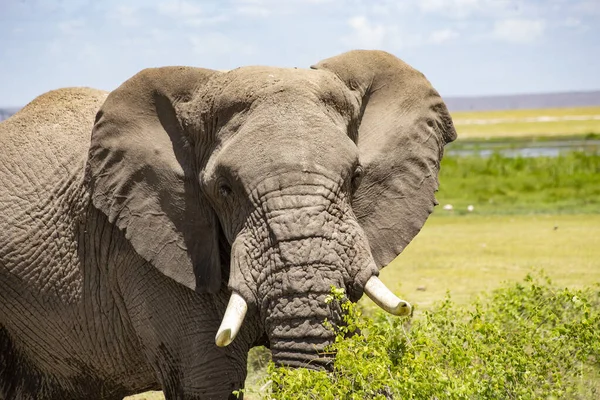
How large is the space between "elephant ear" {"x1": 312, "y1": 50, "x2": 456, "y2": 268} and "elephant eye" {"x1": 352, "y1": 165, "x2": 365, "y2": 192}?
0.77ft

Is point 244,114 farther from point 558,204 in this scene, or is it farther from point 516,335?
point 558,204

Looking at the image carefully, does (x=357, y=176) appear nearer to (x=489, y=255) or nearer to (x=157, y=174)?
(x=157, y=174)

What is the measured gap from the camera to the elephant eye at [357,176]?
6.04 m

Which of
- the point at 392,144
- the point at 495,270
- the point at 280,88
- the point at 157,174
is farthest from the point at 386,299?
the point at 495,270

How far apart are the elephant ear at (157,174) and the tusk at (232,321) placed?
724 mm

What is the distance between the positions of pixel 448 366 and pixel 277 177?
6.18 feet

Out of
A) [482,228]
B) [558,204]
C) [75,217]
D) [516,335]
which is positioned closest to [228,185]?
[75,217]

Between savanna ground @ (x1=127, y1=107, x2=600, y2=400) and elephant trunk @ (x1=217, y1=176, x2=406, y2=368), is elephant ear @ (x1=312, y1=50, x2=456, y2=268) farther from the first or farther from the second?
elephant trunk @ (x1=217, y1=176, x2=406, y2=368)

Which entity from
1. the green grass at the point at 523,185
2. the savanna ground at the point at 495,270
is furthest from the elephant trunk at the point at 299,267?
the green grass at the point at 523,185

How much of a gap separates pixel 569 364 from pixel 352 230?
2.41 meters

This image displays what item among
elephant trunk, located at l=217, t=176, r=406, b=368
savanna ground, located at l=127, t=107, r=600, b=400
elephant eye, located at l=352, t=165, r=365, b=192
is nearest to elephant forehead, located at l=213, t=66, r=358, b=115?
elephant eye, located at l=352, t=165, r=365, b=192

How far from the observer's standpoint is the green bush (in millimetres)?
5324

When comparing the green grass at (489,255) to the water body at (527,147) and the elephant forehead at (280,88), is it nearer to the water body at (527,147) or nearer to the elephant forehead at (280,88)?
the elephant forehead at (280,88)

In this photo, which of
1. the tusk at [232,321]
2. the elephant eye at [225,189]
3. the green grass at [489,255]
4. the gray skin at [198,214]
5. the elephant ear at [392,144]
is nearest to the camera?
the tusk at [232,321]
